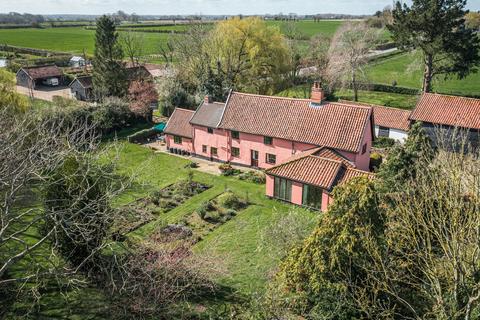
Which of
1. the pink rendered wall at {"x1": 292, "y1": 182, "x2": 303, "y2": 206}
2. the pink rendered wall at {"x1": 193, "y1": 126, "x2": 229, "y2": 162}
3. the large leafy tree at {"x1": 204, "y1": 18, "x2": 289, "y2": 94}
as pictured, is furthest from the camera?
the large leafy tree at {"x1": 204, "y1": 18, "x2": 289, "y2": 94}

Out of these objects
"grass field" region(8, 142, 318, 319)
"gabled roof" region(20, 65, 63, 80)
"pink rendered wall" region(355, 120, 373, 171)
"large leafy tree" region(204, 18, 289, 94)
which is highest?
"large leafy tree" region(204, 18, 289, 94)

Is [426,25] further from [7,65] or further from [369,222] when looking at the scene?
[7,65]

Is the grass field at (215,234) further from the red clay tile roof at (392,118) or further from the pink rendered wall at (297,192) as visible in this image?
the red clay tile roof at (392,118)

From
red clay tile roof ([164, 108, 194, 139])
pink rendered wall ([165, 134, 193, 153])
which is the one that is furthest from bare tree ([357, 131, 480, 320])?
red clay tile roof ([164, 108, 194, 139])

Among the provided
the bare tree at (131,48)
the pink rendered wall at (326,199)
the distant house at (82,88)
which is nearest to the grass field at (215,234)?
the pink rendered wall at (326,199)

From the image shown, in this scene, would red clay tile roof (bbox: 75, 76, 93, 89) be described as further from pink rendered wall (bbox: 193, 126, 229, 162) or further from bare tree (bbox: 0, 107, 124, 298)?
bare tree (bbox: 0, 107, 124, 298)

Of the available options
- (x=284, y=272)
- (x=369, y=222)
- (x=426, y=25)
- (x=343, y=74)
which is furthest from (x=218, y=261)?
(x=343, y=74)

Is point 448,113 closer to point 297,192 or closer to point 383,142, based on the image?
point 383,142
